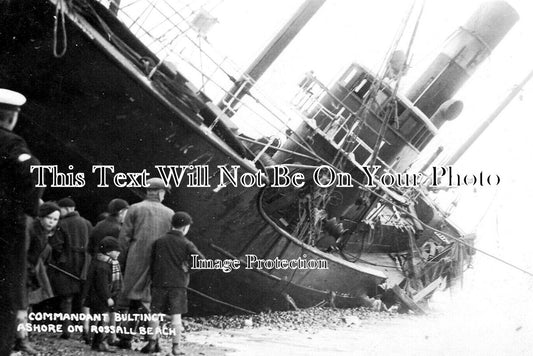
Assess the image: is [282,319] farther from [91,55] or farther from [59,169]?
[91,55]

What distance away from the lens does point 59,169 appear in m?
5.36

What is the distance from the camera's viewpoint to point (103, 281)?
4.40 meters

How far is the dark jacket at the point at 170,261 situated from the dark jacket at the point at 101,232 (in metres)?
0.64

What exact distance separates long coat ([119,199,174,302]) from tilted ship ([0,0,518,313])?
42.6 inches

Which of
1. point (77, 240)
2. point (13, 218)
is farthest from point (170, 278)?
point (13, 218)

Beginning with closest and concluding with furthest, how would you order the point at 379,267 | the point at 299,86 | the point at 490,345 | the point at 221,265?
the point at 490,345
the point at 221,265
the point at 299,86
the point at 379,267

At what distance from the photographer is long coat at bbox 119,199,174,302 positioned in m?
4.55

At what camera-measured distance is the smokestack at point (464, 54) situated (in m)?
10.7

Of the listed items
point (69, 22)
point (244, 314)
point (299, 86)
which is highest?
point (299, 86)

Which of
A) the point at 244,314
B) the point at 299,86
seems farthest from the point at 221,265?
the point at 299,86

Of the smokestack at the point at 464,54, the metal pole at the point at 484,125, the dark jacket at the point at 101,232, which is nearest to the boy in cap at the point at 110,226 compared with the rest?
the dark jacket at the point at 101,232

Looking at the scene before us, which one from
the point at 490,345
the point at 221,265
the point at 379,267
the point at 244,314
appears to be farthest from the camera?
the point at 379,267

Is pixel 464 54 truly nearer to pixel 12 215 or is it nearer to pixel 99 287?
pixel 99 287

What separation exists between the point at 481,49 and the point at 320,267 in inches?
237
